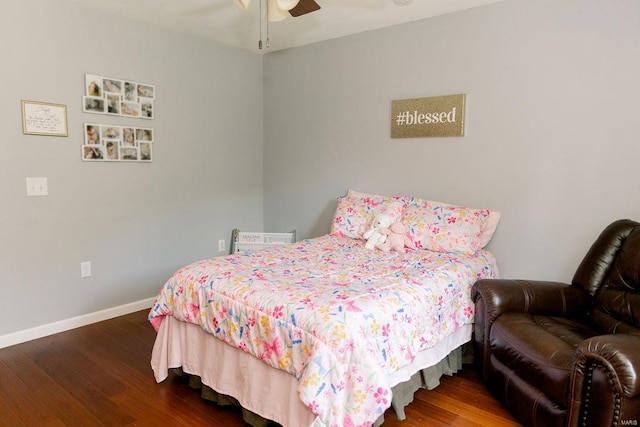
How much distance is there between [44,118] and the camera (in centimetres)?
282

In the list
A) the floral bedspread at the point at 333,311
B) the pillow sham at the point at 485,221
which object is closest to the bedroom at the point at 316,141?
the pillow sham at the point at 485,221

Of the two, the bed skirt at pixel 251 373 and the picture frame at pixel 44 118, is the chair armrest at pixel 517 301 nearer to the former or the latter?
the bed skirt at pixel 251 373

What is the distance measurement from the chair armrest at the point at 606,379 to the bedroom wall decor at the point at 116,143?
321cm

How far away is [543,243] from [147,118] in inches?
124

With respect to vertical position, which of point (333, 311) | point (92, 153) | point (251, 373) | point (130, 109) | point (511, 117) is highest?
point (130, 109)

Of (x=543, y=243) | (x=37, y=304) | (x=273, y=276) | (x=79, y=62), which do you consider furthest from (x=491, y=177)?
(x=37, y=304)

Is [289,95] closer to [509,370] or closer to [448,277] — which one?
[448,277]

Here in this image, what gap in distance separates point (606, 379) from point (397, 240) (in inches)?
58.9

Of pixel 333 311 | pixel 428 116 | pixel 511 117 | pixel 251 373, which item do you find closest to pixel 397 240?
pixel 428 116

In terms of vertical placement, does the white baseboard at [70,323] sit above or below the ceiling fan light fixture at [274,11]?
below

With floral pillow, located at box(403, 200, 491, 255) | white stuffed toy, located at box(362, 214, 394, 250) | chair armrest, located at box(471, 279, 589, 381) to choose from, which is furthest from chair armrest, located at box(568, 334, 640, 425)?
white stuffed toy, located at box(362, 214, 394, 250)

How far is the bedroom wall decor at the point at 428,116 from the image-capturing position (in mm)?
3023

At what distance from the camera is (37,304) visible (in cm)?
289

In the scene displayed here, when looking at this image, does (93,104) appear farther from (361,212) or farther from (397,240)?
(397,240)
